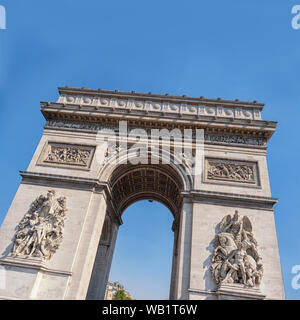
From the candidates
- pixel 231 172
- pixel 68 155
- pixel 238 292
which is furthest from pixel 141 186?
pixel 238 292

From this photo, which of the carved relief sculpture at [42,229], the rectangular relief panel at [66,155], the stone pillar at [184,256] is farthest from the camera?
the rectangular relief panel at [66,155]

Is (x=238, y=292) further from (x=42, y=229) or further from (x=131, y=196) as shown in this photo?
(x=131, y=196)

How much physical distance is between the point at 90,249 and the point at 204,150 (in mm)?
8013

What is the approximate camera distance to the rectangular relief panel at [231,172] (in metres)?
13.5

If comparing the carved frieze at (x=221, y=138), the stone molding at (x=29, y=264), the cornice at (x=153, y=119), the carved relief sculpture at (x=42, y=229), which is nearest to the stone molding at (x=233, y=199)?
the carved frieze at (x=221, y=138)

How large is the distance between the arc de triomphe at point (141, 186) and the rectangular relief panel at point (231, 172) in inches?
2.2

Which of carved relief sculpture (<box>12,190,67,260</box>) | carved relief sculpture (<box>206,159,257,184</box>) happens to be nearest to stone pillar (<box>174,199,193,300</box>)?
carved relief sculpture (<box>206,159,257,184</box>)

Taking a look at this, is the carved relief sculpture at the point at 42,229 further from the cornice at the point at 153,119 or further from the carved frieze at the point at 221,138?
the cornice at the point at 153,119

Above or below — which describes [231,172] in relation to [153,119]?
below

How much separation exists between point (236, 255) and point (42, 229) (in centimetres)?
891

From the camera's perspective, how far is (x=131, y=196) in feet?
62.3
